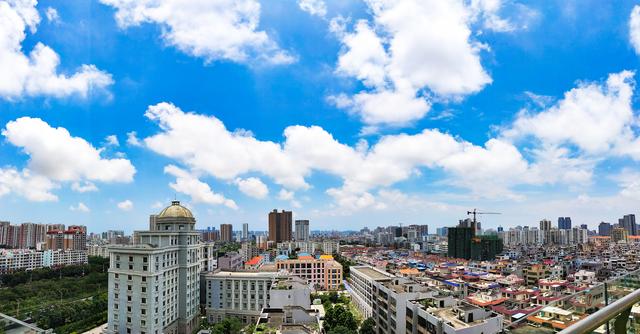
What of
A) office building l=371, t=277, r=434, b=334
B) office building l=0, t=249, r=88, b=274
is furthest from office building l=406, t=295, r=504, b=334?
office building l=0, t=249, r=88, b=274

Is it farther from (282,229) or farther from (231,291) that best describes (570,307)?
(282,229)

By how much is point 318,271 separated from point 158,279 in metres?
10.1

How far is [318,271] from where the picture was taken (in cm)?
1906

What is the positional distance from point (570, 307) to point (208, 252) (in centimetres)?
1848

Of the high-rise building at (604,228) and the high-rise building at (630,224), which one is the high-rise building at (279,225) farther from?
the high-rise building at (604,228)

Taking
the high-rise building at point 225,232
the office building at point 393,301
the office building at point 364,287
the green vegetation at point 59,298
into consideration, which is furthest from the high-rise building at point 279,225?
the office building at point 393,301

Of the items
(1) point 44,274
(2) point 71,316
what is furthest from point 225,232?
(2) point 71,316

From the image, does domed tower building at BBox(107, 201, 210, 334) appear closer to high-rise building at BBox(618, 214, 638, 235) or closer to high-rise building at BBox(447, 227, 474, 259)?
high-rise building at BBox(447, 227, 474, 259)

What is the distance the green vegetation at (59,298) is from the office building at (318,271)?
26.3 ft

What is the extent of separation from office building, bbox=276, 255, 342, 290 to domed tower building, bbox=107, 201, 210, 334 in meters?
7.23

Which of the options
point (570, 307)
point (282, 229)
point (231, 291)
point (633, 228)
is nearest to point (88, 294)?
point (231, 291)

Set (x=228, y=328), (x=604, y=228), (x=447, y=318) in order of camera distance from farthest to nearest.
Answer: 1. (x=604, y=228)
2. (x=228, y=328)
3. (x=447, y=318)

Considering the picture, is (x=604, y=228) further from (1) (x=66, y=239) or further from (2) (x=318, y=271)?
(1) (x=66, y=239)

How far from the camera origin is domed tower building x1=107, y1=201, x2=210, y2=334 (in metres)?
9.83
